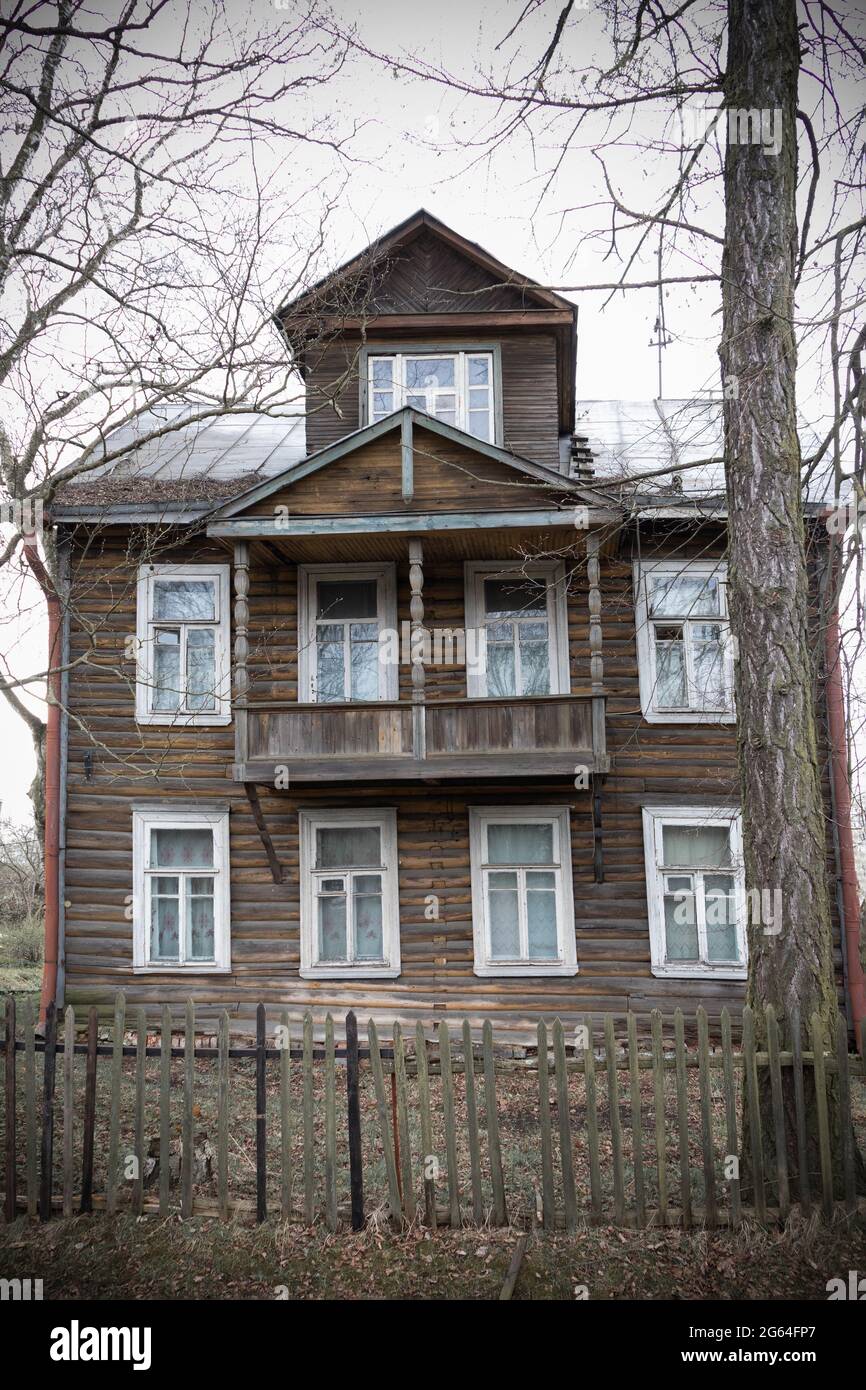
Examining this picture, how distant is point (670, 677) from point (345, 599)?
14.3ft

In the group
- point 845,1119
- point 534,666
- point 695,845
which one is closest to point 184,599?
point 534,666

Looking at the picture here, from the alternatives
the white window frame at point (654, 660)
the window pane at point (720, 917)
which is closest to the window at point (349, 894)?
the white window frame at point (654, 660)

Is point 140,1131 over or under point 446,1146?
over

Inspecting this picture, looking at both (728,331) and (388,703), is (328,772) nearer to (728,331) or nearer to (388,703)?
(388,703)

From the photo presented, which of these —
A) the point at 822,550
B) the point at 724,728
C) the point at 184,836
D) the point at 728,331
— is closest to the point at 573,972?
the point at 724,728

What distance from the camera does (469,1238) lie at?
5824mm

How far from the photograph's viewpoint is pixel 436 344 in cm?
1332

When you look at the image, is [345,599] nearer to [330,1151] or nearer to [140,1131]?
[140,1131]

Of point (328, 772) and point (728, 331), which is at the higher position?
point (728, 331)

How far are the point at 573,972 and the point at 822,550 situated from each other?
6275 mm

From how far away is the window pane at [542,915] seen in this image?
39.7 feet

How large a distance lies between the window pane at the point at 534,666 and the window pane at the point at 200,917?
4801 mm
